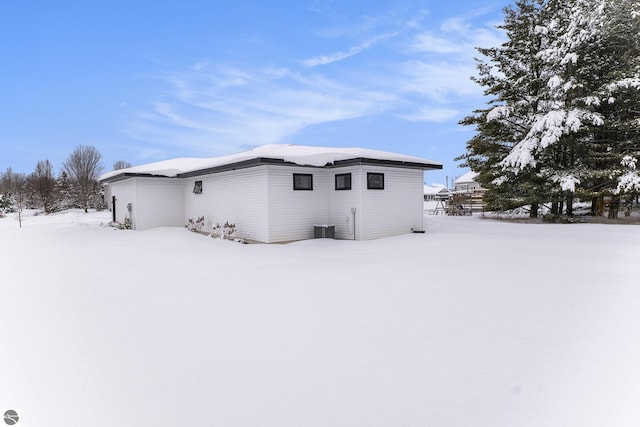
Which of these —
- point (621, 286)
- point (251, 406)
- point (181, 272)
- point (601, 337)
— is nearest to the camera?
point (251, 406)

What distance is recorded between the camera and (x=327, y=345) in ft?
11.0

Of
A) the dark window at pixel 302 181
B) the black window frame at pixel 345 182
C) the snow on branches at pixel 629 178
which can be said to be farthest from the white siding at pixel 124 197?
the snow on branches at pixel 629 178

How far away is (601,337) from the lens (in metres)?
3.48

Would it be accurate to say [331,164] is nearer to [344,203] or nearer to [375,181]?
[344,203]

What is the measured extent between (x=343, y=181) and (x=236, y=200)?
412 centimetres

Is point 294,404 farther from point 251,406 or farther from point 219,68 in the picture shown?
point 219,68

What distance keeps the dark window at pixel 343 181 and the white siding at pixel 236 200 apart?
2.64m

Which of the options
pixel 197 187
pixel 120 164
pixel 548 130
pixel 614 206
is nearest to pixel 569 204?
pixel 614 206

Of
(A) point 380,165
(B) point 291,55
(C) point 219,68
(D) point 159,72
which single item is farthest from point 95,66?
(A) point 380,165

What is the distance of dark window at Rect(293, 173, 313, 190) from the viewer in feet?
37.9

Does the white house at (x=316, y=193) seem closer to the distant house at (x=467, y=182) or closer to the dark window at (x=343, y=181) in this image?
the dark window at (x=343, y=181)

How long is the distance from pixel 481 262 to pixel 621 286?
7.68 feet

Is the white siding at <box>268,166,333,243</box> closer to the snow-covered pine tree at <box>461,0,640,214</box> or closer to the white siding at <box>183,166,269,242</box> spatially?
the white siding at <box>183,166,269,242</box>

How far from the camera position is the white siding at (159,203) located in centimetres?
1559
